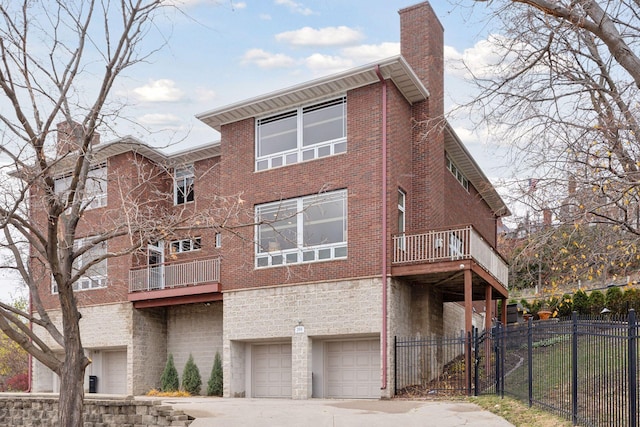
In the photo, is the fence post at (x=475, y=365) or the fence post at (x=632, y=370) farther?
the fence post at (x=475, y=365)

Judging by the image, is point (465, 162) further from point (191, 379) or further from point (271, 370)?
point (191, 379)

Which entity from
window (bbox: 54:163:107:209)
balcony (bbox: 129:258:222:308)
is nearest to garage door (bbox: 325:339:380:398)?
balcony (bbox: 129:258:222:308)

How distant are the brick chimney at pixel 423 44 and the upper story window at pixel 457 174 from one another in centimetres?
287

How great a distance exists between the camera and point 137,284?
82.3ft

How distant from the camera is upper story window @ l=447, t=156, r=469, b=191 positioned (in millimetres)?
25500

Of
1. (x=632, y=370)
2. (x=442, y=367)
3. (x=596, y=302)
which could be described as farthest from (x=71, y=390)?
(x=596, y=302)

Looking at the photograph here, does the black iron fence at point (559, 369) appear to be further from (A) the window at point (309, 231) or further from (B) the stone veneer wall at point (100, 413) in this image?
(B) the stone veneer wall at point (100, 413)

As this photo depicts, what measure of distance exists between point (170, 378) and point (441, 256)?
36.2ft

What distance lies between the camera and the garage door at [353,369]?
2027 centimetres

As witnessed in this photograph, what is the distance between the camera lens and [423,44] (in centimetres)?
2280

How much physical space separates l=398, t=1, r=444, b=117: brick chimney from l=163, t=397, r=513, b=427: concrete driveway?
34.1ft

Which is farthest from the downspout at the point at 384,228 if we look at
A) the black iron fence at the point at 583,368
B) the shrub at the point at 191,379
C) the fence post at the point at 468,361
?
the shrub at the point at 191,379

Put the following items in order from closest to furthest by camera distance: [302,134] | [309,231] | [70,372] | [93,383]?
[70,372] → [309,231] → [302,134] → [93,383]

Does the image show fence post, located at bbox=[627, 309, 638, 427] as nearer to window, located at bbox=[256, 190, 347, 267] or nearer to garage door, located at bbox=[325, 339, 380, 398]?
window, located at bbox=[256, 190, 347, 267]
